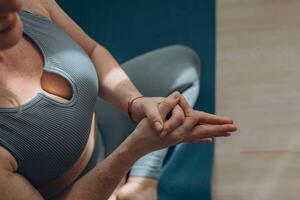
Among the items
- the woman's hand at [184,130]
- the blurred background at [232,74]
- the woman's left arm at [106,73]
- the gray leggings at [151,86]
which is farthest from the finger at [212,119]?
the blurred background at [232,74]

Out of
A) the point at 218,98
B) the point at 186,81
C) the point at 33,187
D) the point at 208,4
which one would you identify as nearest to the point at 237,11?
the point at 208,4

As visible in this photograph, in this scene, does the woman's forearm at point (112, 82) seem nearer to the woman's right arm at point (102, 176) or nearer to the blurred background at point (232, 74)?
the woman's right arm at point (102, 176)

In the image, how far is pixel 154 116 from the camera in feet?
2.83

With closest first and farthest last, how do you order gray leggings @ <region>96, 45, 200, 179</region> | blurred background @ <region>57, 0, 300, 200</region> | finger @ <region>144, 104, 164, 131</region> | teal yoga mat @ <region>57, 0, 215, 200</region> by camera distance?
1. finger @ <region>144, 104, 164, 131</region>
2. gray leggings @ <region>96, 45, 200, 179</region>
3. blurred background @ <region>57, 0, 300, 200</region>
4. teal yoga mat @ <region>57, 0, 215, 200</region>

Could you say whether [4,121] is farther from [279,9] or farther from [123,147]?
[279,9]

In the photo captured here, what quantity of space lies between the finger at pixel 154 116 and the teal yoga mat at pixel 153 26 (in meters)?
0.47

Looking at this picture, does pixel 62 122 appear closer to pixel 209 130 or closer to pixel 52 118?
pixel 52 118

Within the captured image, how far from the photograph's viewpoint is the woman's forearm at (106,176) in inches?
34.9

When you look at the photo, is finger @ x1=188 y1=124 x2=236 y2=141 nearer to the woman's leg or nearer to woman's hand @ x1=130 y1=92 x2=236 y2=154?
woman's hand @ x1=130 y1=92 x2=236 y2=154

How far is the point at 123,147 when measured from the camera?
0.89 m

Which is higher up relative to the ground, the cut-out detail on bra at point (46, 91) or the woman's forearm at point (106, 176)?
the cut-out detail on bra at point (46, 91)

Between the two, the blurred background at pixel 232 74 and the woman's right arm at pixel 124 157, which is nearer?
the woman's right arm at pixel 124 157

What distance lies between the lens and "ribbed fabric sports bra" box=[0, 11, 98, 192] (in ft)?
2.84

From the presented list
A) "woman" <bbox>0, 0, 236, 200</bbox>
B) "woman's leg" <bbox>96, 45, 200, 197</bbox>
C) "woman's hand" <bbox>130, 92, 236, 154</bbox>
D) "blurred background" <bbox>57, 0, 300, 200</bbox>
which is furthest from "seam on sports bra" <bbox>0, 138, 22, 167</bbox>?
"blurred background" <bbox>57, 0, 300, 200</bbox>
